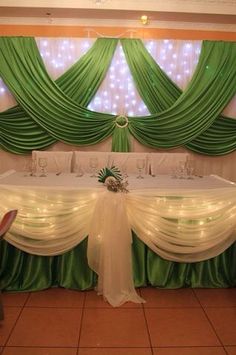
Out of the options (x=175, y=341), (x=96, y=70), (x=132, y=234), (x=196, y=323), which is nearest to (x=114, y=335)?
(x=175, y=341)

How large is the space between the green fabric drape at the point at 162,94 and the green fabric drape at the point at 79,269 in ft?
7.11

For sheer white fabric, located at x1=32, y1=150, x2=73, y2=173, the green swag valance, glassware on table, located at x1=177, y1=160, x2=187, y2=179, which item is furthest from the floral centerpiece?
the green swag valance

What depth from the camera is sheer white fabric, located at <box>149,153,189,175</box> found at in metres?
4.24

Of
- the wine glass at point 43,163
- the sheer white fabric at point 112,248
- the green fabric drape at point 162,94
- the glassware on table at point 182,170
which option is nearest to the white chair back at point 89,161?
the wine glass at point 43,163

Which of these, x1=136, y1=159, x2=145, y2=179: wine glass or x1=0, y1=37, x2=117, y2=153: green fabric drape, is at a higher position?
x1=0, y1=37, x2=117, y2=153: green fabric drape

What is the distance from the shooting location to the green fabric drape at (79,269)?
9.64 feet

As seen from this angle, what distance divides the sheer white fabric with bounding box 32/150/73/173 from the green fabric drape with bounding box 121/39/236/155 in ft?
4.55

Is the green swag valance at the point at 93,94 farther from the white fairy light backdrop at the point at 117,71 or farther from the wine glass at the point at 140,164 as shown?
the wine glass at the point at 140,164

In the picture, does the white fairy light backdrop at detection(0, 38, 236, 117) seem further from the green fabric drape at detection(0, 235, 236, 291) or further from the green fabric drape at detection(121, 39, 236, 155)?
the green fabric drape at detection(0, 235, 236, 291)

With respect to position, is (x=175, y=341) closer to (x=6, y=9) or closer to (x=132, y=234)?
(x=132, y=234)

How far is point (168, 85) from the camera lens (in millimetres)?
4711

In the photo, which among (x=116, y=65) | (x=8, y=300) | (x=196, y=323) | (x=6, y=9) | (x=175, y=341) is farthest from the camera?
(x=116, y=65)

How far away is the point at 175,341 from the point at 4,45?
4123 millimetres

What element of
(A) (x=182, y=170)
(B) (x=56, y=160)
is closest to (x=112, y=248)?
(A) (x=182, y=170)
